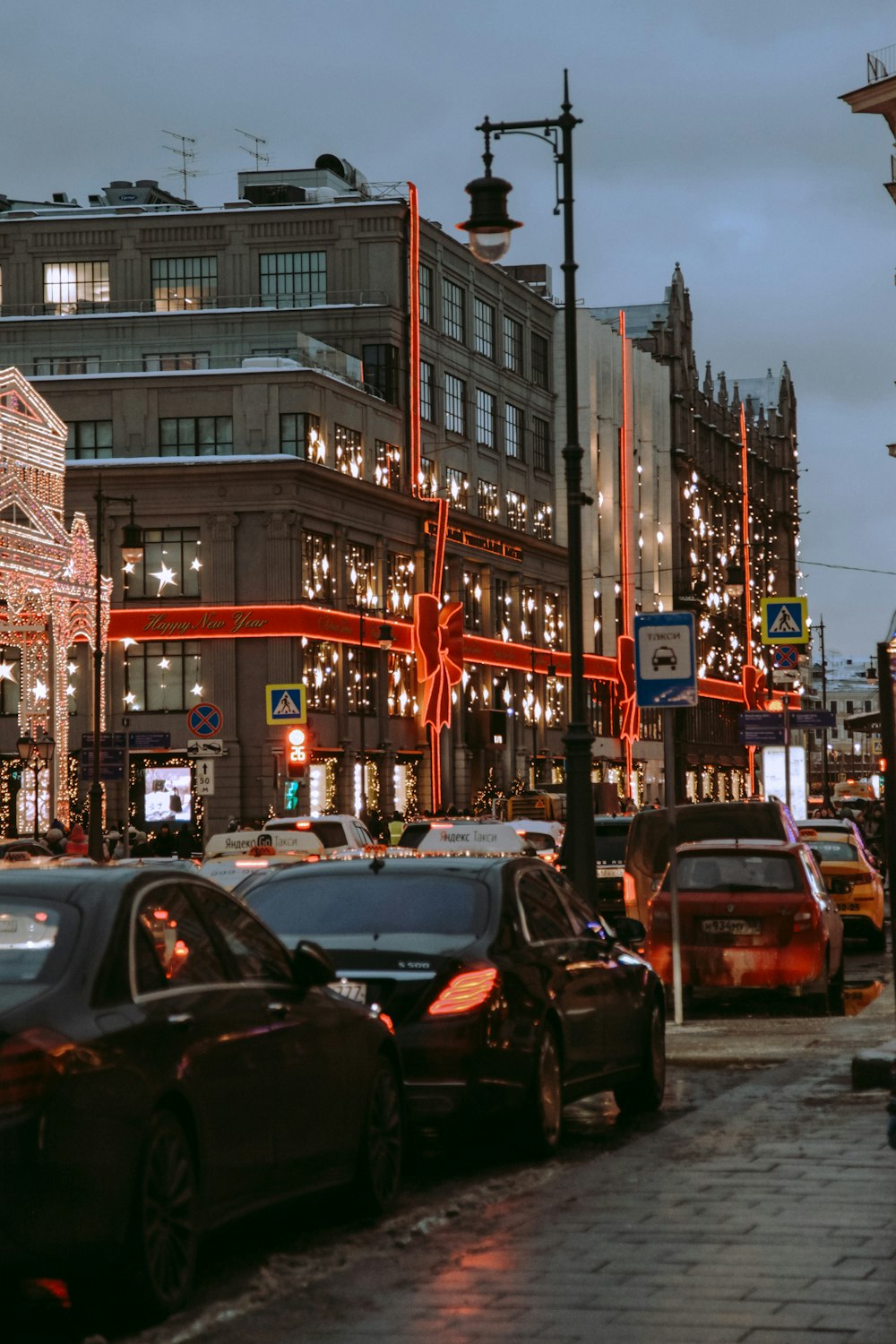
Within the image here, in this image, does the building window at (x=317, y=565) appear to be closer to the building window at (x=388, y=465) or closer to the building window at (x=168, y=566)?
the building window at (x=168, y=566)

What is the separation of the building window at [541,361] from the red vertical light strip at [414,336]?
16479 millimetres

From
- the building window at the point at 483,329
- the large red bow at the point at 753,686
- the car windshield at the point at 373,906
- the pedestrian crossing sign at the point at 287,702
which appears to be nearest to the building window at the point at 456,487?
the building window at the point at 483,329

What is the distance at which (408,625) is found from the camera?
260 feet

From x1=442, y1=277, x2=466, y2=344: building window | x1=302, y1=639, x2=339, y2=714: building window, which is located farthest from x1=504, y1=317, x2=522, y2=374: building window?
x1=302, y1=639, x2=339, y2=714: building window

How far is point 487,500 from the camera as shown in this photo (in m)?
88.8

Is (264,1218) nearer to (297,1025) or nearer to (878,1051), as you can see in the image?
(297,1025)

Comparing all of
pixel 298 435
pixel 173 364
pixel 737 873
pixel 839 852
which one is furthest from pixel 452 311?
pixel 737 873

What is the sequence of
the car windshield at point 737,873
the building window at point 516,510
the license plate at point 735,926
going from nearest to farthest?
1. the license plate at point 735,926
2. the car windshield at point 737,873
3. the building window at point 516,510

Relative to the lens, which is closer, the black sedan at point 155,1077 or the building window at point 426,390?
the black sedan at point 155,1077

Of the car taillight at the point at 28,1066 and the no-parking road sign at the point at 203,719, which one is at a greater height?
the no-parking road sign at the point at 203,719

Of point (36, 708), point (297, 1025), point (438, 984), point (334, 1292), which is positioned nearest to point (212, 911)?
point (297, 1025)

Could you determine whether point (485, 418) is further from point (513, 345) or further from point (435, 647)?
point (435, 647)

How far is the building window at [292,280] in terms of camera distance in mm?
79938

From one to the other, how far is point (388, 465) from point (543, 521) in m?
18.5
